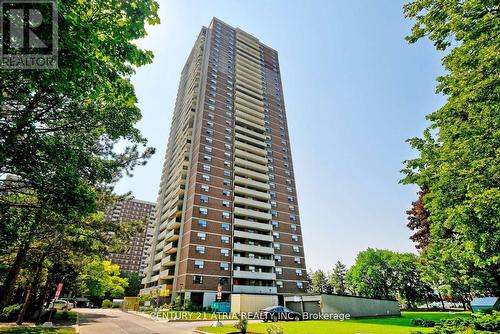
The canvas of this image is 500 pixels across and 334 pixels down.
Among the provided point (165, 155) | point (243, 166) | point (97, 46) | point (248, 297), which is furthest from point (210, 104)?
point (97, 46)

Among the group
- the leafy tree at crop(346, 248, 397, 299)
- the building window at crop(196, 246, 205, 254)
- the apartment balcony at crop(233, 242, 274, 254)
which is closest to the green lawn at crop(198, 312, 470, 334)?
the building window at crop(196, 246, 205, 254)

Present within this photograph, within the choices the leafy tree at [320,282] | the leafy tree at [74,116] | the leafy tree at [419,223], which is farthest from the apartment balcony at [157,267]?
the leafy tree at [320,282]

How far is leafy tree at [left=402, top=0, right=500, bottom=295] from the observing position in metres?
8.91

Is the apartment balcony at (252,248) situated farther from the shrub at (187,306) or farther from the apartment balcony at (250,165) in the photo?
the apartment balcony at (250,165)

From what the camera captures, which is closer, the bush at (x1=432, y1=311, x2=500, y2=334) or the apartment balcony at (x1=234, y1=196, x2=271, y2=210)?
the bush at (x1=432, y1=311, x2=500, y2=334)

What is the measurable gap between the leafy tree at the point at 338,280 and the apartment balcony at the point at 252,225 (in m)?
48.3

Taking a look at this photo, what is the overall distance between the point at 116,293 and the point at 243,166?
51.1 metres

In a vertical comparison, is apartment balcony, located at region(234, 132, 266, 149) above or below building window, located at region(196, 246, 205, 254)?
above

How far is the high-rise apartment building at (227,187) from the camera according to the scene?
42.9 metres

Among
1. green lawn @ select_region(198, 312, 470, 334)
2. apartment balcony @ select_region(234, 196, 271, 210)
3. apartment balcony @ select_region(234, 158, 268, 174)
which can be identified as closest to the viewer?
green lawn @ select_region(198, 312, 470, 334)

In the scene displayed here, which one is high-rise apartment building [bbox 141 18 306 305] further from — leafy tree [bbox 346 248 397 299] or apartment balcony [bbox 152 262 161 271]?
leafy tree [bbox 346 248 397 299]

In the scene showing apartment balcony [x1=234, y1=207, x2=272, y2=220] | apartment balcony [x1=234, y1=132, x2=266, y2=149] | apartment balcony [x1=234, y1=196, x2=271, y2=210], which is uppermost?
apartment balcony [x1=234, y1=132, x2=266, y2=149]

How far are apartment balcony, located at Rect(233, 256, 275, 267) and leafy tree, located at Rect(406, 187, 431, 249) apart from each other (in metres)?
23.8

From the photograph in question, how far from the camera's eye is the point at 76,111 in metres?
10.0
